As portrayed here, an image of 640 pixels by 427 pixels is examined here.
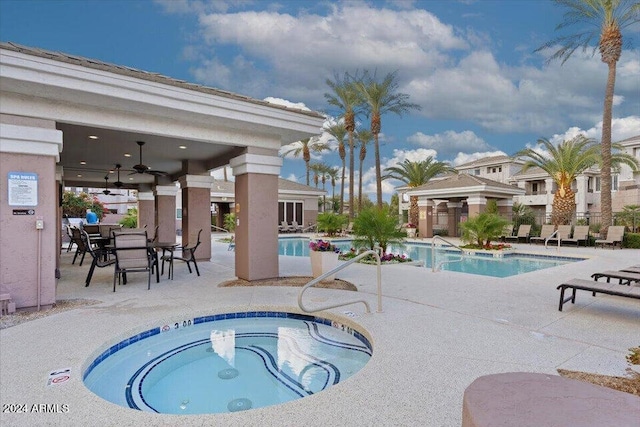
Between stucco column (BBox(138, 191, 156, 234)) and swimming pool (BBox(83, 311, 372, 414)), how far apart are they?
12.8 m

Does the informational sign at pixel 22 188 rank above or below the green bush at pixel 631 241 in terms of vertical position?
above

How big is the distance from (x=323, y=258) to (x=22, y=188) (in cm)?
548

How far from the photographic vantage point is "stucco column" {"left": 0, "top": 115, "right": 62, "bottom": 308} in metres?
5.50

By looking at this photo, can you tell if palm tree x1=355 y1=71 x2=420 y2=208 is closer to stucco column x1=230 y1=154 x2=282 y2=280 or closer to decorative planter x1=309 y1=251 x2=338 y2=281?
decorative planter x1=309 y1=251 x2=338 y2=281

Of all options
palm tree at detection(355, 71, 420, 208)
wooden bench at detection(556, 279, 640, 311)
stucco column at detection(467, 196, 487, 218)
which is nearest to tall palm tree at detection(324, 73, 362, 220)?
palm tree at detection(355, 71, 420, 208)

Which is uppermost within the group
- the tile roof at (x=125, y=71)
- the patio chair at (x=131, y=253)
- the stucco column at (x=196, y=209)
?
the tile roof at (x=125, y=71)

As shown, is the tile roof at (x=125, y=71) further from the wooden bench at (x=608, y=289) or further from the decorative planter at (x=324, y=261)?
the wooden bench at (x=608, y=289)

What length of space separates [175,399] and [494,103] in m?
37.4

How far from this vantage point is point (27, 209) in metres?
5.66

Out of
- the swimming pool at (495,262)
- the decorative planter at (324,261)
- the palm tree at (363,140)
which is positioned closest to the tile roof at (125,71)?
the decorative planter at (324,261)

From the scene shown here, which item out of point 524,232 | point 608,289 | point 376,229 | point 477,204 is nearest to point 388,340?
point 608,289

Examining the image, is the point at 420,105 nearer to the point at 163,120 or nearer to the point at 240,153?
the point at 240,153

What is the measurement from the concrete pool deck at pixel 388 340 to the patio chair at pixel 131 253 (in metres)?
0.47

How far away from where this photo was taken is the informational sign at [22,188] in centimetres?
552
